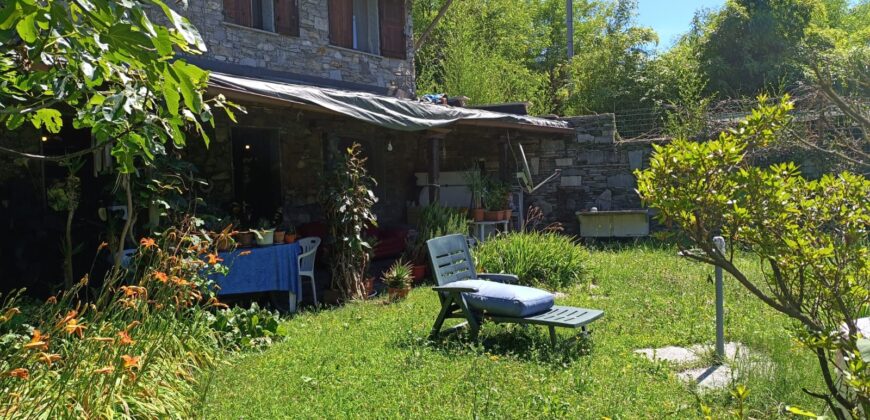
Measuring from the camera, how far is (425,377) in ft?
13.7

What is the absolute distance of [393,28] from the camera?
11.8 m

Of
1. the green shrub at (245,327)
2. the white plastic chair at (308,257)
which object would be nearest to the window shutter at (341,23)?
the white plastic chair at (308,257)

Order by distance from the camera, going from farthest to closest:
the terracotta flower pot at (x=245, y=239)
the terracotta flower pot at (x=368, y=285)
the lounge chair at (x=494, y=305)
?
1. the terracotta flower pot at (x=368, y=285)
2. the terracotta flower pot at (x=245, y=239)
3. the lounge chair at (x=494, y=305)

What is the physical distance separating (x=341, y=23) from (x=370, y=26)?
86 centimetres

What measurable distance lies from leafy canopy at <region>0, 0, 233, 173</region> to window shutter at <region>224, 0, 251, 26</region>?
6648 mm

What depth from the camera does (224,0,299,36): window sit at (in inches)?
360

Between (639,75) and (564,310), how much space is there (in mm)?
14339

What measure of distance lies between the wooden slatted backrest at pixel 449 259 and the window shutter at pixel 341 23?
5.94m

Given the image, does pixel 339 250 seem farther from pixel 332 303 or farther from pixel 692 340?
pixel 692 340

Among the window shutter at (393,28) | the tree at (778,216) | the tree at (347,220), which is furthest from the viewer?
the window shutter at (393,28)

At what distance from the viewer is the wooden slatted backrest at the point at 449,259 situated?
531 centimetres

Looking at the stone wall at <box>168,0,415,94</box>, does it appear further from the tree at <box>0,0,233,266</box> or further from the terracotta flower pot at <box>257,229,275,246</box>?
the tree at <box>0,0,233,266</box>

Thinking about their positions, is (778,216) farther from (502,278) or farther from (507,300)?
(502,278)

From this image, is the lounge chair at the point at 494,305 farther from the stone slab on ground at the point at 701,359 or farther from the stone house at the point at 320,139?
the stone house at the point at 320,139
